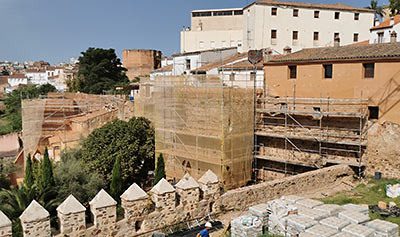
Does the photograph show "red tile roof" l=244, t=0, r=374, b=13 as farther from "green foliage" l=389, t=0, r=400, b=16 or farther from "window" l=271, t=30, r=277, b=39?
"green foliage" l=389, t=0, r=400, b=16

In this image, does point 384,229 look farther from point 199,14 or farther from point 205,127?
point 199,14

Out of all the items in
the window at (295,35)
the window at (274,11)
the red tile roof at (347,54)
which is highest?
A: the window at (274,11)

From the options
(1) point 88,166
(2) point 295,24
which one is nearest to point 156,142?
(1) point 88,166

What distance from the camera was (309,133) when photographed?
45.6ft

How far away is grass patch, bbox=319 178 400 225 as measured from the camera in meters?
9.60

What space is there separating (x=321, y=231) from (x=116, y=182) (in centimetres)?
901

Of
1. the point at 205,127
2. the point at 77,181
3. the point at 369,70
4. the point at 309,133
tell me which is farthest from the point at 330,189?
the point at 77,181

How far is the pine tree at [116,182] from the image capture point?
42.8 ft

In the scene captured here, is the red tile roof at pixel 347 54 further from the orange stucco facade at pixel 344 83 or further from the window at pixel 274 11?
the window at pixel 274 11

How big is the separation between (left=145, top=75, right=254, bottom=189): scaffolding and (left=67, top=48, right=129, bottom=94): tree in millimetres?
21066

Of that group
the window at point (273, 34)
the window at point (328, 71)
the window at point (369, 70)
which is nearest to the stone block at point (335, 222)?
the window at point (369, 70)

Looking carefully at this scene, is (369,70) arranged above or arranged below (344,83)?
above

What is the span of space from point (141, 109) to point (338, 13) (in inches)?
587

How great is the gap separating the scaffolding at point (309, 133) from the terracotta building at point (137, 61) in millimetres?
33406
